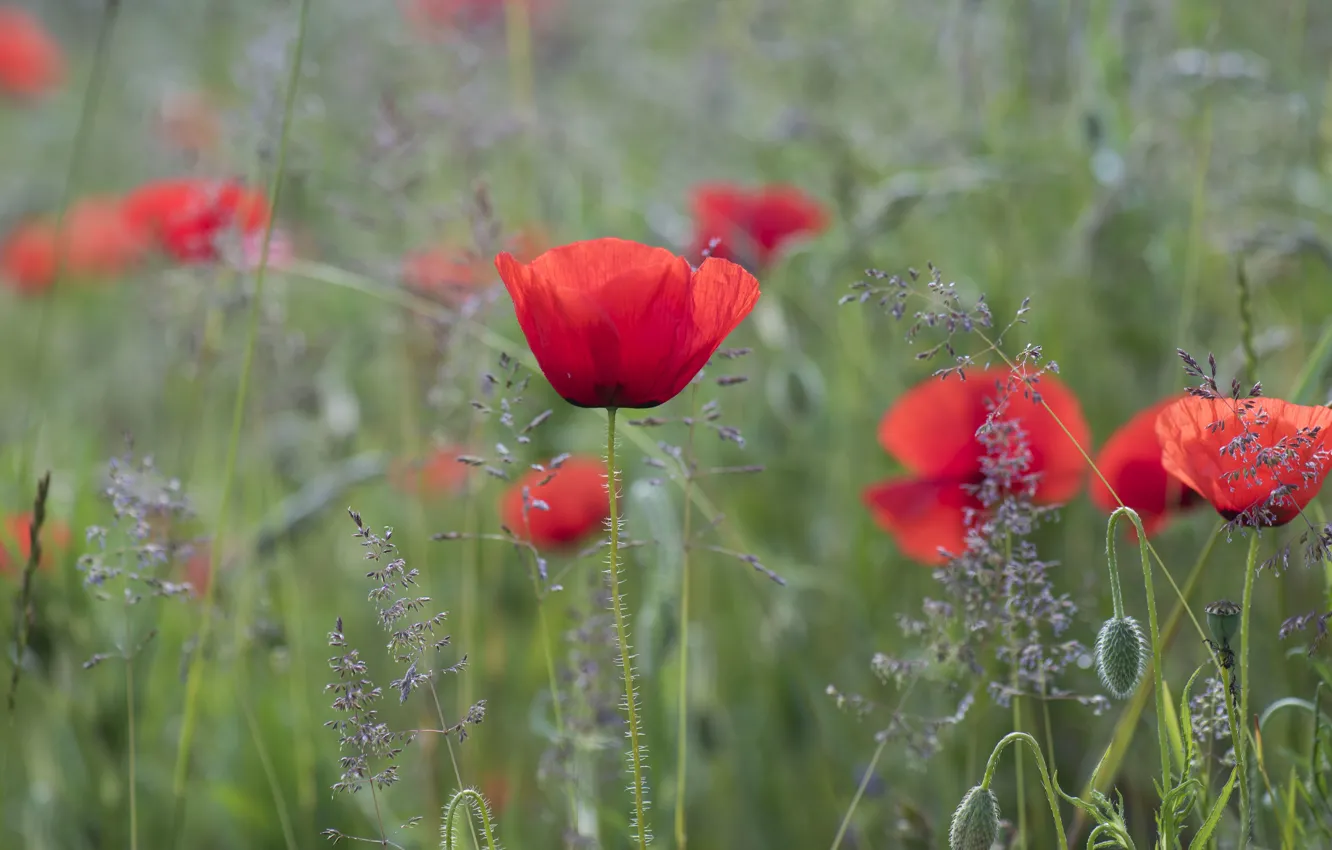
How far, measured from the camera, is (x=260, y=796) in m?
1.25

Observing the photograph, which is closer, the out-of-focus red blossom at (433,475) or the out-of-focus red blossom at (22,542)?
the out-of-focus red blossom at (22,542)

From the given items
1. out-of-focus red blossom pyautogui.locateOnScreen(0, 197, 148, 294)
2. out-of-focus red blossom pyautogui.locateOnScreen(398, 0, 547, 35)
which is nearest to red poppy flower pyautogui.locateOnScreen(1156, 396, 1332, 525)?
out-of-focus red blossom pyautogui.locateOnScreen(0, 197, 148, 294)

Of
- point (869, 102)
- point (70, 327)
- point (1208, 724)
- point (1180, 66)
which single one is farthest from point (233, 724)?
point (70, 327)

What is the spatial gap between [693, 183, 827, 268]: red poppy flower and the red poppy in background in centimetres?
67

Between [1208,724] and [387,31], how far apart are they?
203 centimetres

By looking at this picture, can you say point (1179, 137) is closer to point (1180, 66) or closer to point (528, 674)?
point (1180, 66)

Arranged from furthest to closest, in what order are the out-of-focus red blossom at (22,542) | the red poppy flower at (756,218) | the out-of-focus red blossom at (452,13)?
the out-of-focus red blossom at (452,13) → the red poppy flower at (756,218) → the out-of-focus red blossom at (22,542)

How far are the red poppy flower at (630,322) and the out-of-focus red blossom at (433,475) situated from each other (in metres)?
0.48

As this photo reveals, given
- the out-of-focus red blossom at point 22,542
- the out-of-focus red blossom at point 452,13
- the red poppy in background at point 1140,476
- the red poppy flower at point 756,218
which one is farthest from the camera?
the out-of-focus red blossom at point 452,13

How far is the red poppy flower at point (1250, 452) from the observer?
0.62 metres

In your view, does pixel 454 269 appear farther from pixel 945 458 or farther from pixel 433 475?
pixel 945 458

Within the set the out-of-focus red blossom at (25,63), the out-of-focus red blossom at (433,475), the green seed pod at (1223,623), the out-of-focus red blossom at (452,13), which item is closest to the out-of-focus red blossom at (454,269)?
the out-of-focus red blossom at (433,475)

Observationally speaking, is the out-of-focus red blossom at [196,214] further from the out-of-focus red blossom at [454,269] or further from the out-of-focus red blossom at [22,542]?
the out-of-focus red blossom at [22,542]

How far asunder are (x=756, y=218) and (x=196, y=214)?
68cm
